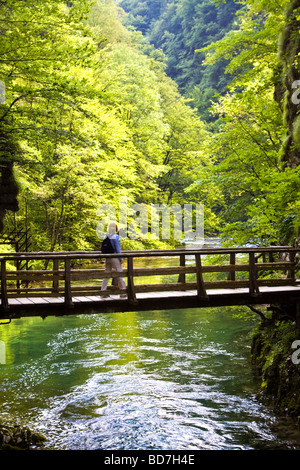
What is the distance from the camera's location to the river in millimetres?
8812

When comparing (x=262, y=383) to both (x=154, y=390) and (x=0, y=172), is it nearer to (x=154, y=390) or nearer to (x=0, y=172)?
(x=154, y=390)

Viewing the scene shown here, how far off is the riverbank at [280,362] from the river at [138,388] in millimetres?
330

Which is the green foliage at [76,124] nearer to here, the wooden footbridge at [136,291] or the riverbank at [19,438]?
the wooden footbridge at [136,291]

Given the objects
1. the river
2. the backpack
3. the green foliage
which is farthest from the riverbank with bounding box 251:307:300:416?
the green foliage

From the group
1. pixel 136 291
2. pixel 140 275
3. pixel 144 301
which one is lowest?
pixel 144 301

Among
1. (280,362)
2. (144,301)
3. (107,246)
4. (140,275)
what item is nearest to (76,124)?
(107,246)

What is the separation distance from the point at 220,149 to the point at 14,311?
12.4 m

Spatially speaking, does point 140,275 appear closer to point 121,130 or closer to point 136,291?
point 136,291

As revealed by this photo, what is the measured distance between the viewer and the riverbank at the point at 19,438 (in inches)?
319

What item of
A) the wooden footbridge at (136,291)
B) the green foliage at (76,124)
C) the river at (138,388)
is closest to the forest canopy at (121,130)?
the green foliage at (76,124)

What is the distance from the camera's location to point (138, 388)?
444 inches

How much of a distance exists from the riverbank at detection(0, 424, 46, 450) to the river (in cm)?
24

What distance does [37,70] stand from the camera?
502 inches

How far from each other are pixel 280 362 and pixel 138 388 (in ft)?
10.9
